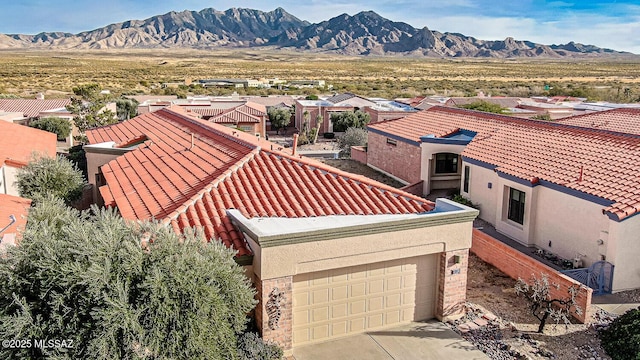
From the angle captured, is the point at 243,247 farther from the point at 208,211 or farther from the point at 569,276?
the point at 569,276

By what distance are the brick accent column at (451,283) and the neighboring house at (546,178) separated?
5.78 m

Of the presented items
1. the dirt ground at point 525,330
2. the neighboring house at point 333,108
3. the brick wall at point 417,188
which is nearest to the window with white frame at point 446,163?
the brick wall at point 417,188

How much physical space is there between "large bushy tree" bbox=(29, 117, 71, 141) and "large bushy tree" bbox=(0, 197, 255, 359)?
3719 centimetres

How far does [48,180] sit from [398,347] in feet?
49.3

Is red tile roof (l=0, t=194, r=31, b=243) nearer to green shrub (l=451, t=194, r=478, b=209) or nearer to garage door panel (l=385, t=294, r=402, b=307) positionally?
garage door panel (l=385, t=294, r=402, b=307)

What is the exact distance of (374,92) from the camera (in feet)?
300

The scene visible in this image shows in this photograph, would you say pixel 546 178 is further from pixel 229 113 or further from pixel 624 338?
pixel 229 113

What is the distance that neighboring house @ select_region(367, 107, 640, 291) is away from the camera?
16.4m

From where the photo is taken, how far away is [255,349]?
10.5m

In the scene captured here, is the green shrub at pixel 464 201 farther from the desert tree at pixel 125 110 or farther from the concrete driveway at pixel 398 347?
the desert tree at pixel 125 110

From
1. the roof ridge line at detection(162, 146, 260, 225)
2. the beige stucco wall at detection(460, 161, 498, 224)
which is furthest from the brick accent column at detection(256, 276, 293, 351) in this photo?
the beige stucco wall at detection(460, 161, 498, 224)

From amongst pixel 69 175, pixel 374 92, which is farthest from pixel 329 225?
pixel 374 92

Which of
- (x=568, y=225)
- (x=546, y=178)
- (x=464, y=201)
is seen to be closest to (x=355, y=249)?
(x=568, y=225)

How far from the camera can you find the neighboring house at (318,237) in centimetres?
1114
